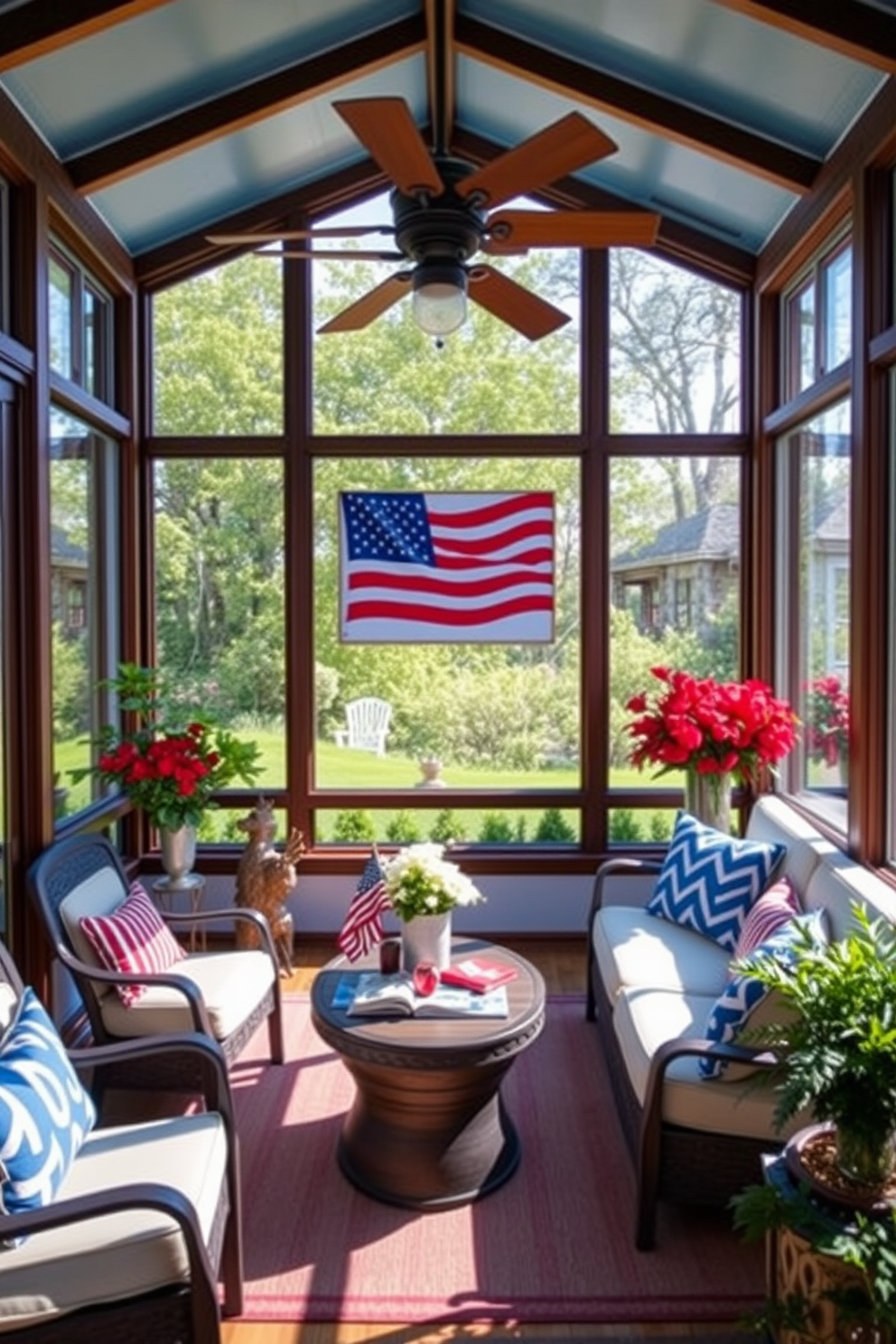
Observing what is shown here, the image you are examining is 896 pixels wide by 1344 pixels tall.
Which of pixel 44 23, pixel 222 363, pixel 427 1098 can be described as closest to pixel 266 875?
pixel 427 1098

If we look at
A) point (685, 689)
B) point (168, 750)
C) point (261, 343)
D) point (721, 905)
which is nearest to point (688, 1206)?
point (721, 905)

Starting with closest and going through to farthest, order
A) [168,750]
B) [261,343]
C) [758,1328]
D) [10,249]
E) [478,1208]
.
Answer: [758,1328]
[478,1208]
[10,249]
[168,750]
[261,343]

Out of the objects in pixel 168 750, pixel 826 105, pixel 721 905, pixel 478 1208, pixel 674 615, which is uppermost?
pixel 826 105

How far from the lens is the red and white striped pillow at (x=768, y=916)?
3.10 metres

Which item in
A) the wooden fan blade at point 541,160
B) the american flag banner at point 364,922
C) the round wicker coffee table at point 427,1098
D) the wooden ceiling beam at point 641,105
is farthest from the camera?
the wooden ceiling beam at point 641,105

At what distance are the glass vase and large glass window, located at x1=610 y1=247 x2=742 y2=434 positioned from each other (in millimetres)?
1943

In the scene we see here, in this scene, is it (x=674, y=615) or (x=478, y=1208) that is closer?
(x=478, y=1208)

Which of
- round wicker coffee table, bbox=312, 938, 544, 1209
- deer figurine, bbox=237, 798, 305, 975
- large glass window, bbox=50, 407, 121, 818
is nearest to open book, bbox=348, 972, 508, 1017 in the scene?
round wicker coffee table, bbox=312, 938, 544, 1209

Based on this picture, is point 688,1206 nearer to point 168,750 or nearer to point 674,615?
point 168,750

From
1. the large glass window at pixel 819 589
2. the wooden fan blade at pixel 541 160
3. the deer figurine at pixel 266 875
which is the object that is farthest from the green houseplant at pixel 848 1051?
the deer figurine at pixel 266 875

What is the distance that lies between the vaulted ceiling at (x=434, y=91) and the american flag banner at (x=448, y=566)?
5.39ft

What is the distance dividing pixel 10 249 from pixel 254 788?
2800 mm

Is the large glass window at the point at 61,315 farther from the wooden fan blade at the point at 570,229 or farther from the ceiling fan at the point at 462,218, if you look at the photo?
the wooden fan blade at the point at 570,229

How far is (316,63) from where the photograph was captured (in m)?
4.18
